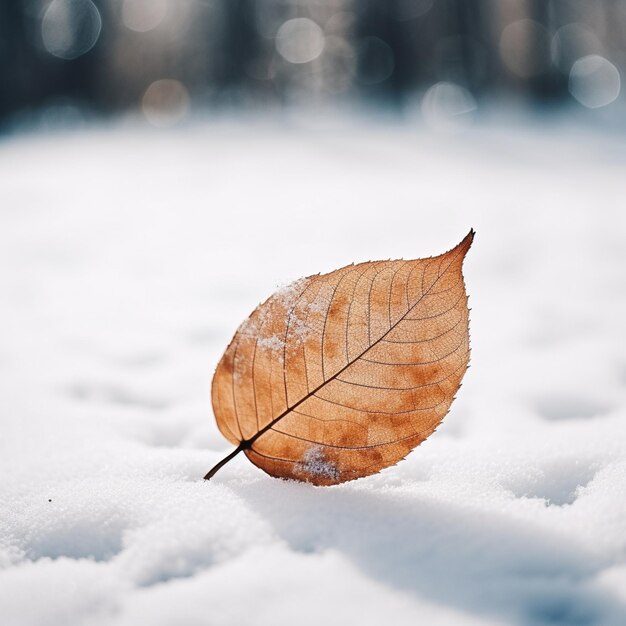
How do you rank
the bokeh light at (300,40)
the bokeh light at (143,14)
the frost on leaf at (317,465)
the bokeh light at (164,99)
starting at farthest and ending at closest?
the bokeh light at (300,40), the bokeh light at (143,14), the bokeh light at (164,99), the frost on leaf at (317,465)

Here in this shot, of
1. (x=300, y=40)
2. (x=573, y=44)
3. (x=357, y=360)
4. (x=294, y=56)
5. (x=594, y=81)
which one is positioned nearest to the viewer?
(x=357, y=360)

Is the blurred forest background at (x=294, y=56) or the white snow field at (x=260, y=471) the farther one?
the blurred forest background at (x=294, y=56)

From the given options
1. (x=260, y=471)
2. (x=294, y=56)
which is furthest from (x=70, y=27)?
(x=260, y=471)

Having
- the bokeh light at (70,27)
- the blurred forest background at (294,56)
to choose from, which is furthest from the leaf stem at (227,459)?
the bokeh light at (70,27)

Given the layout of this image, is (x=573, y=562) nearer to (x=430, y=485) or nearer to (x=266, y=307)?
(x=430, y=485)

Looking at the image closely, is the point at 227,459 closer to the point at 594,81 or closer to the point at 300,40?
the point at 594,81

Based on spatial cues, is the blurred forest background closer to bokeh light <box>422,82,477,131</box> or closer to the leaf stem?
bokeh light <box>422,82,477,131</box>

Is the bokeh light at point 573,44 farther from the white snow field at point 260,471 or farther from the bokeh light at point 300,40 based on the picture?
the white snow field at point 260,471
